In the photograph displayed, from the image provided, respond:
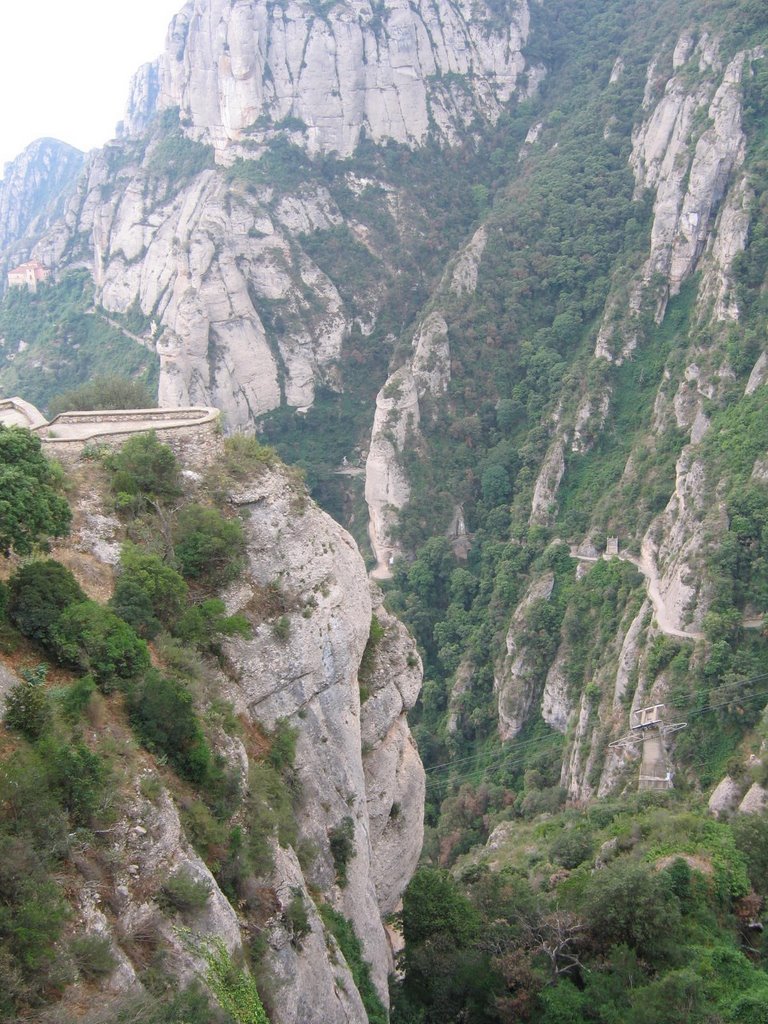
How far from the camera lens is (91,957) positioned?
12141 millimetres

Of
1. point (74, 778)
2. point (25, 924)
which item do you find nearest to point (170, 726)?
point (74, 778)

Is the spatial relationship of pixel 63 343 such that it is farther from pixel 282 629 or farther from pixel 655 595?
pixel 282 629

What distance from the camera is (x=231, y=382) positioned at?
301 feet

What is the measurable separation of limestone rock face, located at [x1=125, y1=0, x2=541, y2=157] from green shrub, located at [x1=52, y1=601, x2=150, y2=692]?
101079 millimetres

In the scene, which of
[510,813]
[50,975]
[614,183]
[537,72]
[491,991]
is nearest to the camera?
[50,975]

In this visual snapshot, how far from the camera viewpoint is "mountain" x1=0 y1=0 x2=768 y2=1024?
45.0 metres

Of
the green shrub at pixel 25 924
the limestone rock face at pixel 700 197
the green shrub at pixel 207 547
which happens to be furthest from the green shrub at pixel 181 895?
the limestone rock face at pixel 700 197

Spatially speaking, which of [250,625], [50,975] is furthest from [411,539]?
[50,975]

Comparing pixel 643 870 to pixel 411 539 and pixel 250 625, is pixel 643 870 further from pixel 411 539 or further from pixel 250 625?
pixel 411 539

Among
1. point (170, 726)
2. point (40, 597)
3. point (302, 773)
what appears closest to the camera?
point (170, 726)

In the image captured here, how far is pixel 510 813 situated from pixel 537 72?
332 feet

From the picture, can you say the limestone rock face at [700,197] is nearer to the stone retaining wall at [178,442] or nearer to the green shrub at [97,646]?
the stone retaining wall at [178,442]

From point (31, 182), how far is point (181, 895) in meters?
197

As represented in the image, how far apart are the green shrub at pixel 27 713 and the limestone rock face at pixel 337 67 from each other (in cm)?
10381
